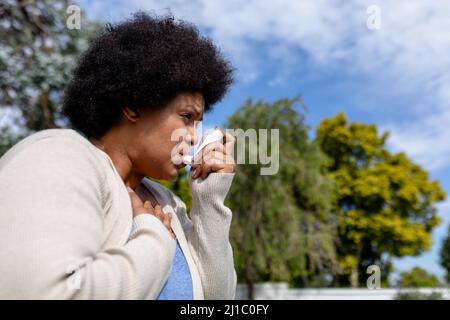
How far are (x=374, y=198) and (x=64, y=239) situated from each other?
2555cm

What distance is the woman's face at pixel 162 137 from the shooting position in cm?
158

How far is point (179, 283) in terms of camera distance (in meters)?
1.47

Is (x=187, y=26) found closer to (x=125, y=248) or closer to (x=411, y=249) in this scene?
(x=125, y=248)

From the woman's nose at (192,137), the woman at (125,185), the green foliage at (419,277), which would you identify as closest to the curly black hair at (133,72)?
the woman at (125,185)

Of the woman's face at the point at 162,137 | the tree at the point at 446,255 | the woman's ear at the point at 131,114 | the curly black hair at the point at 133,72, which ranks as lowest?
the tree at the point at 446,255

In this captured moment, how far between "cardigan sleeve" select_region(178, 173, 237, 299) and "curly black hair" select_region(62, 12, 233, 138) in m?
0.29

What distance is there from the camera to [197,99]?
5.56 ft

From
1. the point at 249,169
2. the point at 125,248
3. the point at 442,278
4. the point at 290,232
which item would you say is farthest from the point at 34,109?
the point at 442,278

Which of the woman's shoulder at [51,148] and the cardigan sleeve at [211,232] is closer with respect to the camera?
the woman's shoulder at [51,148]

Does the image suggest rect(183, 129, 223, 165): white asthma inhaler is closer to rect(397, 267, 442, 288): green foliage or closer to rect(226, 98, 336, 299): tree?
rect(226, 98, 336, 299): tree

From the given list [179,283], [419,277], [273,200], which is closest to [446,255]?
[419,277]

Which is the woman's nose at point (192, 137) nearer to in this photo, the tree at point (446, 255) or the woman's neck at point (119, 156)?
the woman's neck at point (119, 156)

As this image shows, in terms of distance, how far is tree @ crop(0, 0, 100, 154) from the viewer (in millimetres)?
6820

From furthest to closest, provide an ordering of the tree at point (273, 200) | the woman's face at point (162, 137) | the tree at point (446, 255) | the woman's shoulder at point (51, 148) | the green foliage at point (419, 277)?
1. the tree at point (446, 255)
2. the green foliage at point (419, 277)
3. the tree at point (273, 200)
4. the woman's face at point (162, 137)
5. the woman's shoulder at point (51, 148)
